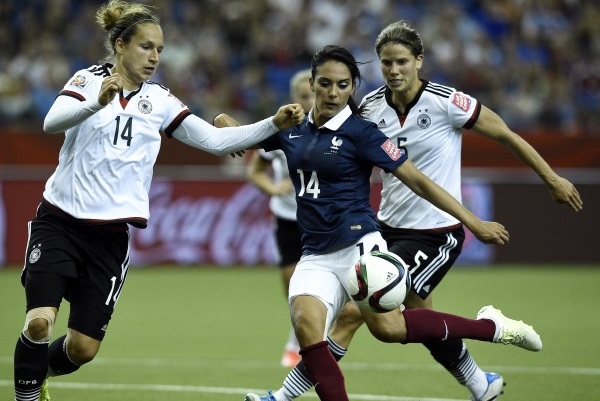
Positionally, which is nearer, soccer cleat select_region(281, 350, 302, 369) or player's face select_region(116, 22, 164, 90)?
player's face select_region(116, 22, 164, 90)

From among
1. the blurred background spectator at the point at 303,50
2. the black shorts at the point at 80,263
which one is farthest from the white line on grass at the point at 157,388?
the blurred background spectator at the point at 303,50

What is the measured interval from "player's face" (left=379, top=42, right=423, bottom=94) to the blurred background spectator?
10339 mm

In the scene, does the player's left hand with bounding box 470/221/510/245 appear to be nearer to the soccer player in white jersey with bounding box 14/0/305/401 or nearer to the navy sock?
the soccer player in white jersey with bounding box 14/0/305/401

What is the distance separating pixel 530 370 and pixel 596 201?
8603 millimetres

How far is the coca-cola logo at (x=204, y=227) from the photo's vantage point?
16.5m

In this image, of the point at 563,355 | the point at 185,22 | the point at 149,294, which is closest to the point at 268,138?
the point at 563,355

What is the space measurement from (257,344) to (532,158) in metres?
4.26

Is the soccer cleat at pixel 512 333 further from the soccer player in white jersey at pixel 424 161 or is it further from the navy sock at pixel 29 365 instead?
the navy sock at pixel 29 365

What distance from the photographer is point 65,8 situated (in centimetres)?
1958

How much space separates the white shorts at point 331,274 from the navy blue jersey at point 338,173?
5cm

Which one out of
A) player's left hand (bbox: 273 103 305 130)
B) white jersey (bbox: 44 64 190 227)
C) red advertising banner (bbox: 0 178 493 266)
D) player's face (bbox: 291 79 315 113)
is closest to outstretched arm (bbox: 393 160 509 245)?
player's left hand (bbox: 273 103 305 130)

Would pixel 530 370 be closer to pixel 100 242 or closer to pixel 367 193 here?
pixel 367 193

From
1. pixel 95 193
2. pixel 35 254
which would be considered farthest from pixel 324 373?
pixel 35 254

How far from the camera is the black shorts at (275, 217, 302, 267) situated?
9.98 meters
